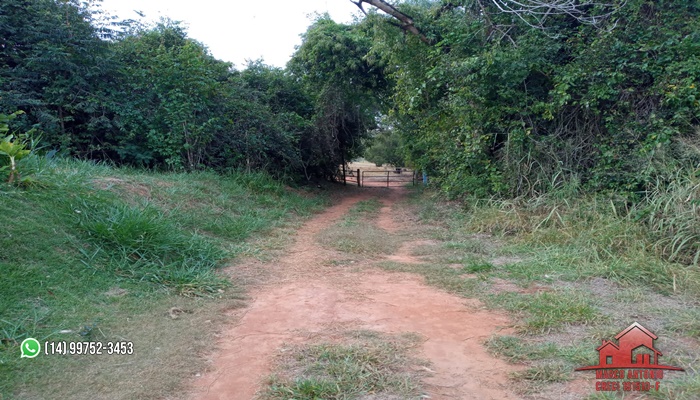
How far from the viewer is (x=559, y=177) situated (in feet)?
31.6

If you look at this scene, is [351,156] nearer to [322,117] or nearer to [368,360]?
[322,117]

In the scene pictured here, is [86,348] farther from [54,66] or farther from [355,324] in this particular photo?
[54,66]

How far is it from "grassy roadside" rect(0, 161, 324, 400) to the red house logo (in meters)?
3.25

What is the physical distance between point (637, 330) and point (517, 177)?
6303 millimetres

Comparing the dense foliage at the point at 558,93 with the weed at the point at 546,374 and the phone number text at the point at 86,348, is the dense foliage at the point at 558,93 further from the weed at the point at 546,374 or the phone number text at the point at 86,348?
the phone number text at the point at 86,348

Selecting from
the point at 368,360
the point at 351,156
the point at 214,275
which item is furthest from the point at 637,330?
the point at 351,156

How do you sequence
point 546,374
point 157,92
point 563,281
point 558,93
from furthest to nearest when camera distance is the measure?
point 157,92 → point 558,93 → point 563,281 → point 546,374

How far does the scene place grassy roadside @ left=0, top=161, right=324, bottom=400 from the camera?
11.5ft

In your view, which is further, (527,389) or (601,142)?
(601,142)

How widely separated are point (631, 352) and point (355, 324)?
2406 mm

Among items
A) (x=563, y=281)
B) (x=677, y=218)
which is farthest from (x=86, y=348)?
(x=677, y=218)

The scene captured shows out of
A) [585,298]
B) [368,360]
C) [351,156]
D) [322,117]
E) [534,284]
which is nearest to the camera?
[368,360]

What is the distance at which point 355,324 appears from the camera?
15.5ft

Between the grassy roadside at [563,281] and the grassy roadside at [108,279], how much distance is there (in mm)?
2735
